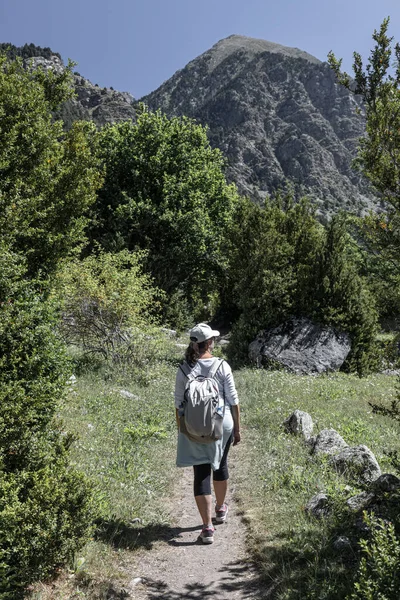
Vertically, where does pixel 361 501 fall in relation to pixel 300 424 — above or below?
above

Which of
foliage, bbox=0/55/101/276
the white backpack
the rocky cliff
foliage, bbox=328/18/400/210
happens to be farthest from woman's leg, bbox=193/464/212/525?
the rocky cliff

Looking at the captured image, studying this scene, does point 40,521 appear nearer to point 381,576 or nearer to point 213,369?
point 213,369

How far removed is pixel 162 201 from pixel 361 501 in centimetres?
2192

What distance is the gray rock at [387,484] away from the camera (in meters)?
4.67

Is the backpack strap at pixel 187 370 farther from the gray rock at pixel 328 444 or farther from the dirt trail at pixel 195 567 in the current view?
the gray rock at pixel 328 444

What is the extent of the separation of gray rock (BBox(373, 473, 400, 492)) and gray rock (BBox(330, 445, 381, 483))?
116 centimetres

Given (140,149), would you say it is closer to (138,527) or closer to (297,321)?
(297,321)

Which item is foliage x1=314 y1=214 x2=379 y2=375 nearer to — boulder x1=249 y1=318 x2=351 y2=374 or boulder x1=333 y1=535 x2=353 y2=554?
boulder x1=249 y1=318 x2=351 y2=374

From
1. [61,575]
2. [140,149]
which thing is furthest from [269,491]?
[140,149]

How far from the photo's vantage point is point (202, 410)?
500 cm

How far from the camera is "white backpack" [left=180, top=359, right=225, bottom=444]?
5.00 meters

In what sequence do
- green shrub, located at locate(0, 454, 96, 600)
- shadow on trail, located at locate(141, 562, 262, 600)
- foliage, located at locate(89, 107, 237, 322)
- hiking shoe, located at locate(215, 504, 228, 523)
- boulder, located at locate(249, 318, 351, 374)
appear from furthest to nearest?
foliage, located at locate(89, 107, 237, 322)
boulder, located at locate(249, 318, 351, 374)
hiking shoe, located at locate(215, 504, 228, 523)
shadow on trail, located at locate(141, 562, 262, 600)
green shrub, located at locate(0, 454, 96, 600)

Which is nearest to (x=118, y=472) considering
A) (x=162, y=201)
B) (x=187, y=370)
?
(x=187, y=370)

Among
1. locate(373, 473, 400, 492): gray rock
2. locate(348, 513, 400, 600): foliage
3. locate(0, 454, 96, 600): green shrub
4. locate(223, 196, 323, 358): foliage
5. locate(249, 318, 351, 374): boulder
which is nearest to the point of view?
locate(348, 513, 400, 600): foliage
